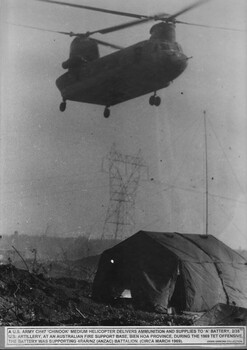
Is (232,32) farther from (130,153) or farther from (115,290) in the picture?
(115,290)

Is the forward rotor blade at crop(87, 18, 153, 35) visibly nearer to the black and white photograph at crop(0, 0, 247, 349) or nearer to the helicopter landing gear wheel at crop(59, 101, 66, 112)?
the black and white photograph at crop(0, 0, 247, 349)

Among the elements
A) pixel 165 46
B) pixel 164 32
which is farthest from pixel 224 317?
pixel 165 46

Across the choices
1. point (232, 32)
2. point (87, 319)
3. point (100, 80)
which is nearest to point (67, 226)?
point (87, 319)

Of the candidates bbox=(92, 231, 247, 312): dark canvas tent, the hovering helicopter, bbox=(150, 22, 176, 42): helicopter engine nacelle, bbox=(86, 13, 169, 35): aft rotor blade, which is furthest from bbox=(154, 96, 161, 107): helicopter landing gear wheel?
bbox=(92, 231, 247, 312): dark canvas tent

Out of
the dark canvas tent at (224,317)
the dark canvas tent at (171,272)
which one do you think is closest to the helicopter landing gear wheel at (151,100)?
the dark canvas tent at (171,272)

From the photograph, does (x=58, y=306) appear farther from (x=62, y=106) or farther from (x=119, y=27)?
(x=119, y=27)

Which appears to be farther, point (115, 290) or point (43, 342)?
point (115, 290)
